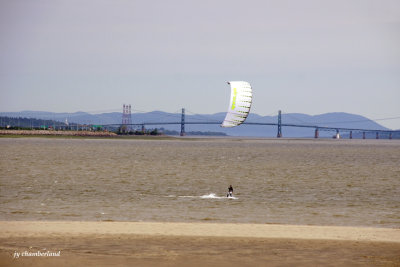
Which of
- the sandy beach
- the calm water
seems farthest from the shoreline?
the calm water

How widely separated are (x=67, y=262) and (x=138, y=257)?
1605mm

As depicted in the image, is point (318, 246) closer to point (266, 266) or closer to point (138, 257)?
point (266, 266)

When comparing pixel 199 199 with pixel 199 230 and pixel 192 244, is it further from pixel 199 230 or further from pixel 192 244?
pixel 192 244

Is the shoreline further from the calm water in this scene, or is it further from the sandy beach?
the calm water

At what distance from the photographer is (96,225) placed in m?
18.7

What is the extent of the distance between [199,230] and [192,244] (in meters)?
2.43

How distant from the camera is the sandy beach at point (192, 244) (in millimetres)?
13500

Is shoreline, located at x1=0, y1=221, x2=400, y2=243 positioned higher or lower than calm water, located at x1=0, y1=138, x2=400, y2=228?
higher

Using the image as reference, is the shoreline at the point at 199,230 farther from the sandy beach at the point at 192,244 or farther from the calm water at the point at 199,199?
the calm water at the point at 199,199

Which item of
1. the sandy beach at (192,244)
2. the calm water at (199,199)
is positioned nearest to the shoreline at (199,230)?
the sandy beach at (192,244)

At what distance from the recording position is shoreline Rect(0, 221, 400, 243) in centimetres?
A: 1696

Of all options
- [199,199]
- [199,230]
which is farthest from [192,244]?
[199,199]

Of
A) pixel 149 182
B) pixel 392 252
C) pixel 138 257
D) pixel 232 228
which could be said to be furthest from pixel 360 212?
pixel 149 182

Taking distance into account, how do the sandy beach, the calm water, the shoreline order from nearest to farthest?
the sandy beach < the shoreline < the calm water
